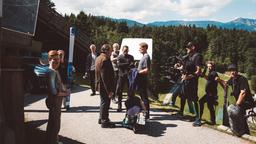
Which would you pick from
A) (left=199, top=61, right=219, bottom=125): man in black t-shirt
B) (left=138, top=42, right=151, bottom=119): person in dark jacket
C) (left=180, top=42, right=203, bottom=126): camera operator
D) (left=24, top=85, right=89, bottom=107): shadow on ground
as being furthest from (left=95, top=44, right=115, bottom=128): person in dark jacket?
(left=24, top=85, right=89, bottom=107): shadow on ground

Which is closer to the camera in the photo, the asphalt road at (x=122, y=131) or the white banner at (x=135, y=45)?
the asphalt road at (x=122, y=131)

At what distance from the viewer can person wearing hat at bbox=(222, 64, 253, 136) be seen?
906cm

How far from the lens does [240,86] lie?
9141 millimetres

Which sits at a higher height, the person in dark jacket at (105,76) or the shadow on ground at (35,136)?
the person in dark jacket at (105,76)

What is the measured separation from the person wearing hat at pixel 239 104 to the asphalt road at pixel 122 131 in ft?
1.09

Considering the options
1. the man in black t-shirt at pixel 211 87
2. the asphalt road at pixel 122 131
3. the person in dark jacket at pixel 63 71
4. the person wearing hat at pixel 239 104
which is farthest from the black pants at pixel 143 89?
the person wearing hat at pixel 239 104

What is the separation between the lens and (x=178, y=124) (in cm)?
987

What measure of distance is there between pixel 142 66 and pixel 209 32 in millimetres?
157446

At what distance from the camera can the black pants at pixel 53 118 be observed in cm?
661

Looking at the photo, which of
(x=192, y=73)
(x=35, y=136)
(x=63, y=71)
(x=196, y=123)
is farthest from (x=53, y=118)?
(x=192, y=73)

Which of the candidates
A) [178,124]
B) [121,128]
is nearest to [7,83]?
[121,128]

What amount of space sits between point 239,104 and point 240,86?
0.43 meters

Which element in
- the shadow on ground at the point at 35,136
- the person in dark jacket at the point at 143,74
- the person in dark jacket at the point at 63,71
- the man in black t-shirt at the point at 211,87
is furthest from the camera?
the man in black t-shirt at the point at 211,87

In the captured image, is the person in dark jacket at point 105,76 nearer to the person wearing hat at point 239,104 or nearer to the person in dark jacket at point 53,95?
the person in dark jacket at point 53,95
